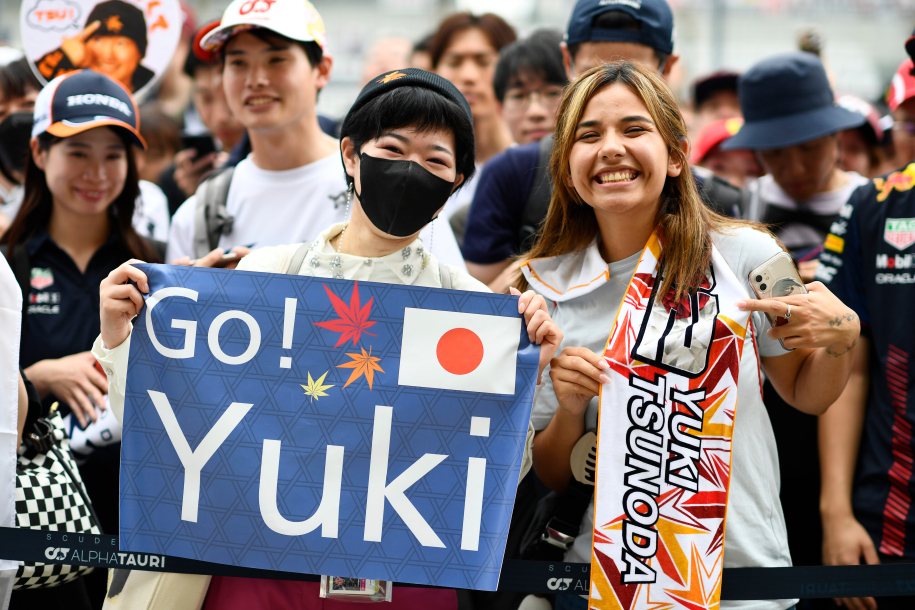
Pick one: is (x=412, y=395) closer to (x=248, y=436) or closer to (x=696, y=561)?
(x=248, y=436)

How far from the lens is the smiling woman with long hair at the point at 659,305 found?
221 centimetres

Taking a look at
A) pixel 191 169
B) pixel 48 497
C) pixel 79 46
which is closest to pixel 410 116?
pixel 48 497

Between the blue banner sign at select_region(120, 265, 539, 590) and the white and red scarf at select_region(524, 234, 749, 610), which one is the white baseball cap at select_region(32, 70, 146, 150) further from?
the white and red scarf at select_region(524, 234, 749, 610)

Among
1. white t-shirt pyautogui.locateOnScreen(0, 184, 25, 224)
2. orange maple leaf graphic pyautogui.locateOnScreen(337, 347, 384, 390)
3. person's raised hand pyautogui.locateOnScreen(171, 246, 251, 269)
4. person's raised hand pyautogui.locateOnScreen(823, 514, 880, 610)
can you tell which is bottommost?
person's raised hand pyautogui.locateOnScreen(823, 514, 880, 610)

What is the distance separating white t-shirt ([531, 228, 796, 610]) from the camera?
2.23m

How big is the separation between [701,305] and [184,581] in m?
1.58

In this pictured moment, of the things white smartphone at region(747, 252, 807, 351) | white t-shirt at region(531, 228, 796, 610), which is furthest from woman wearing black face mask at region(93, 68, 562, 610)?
white smartphone at region(747, 252, 807, 351)

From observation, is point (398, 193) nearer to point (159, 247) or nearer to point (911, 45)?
point (159, 247)

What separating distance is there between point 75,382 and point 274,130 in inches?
47.3

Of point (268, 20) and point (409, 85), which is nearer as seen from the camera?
point (409, 85)

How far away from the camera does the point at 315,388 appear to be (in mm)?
2189

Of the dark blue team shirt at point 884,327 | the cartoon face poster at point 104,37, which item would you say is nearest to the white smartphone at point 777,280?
the dark blue team shirt at point 884,327

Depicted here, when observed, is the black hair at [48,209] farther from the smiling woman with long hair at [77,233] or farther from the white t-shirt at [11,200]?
the white t-shirt at [11,200]

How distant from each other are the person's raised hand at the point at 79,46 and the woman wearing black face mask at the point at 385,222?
2.06 meters
